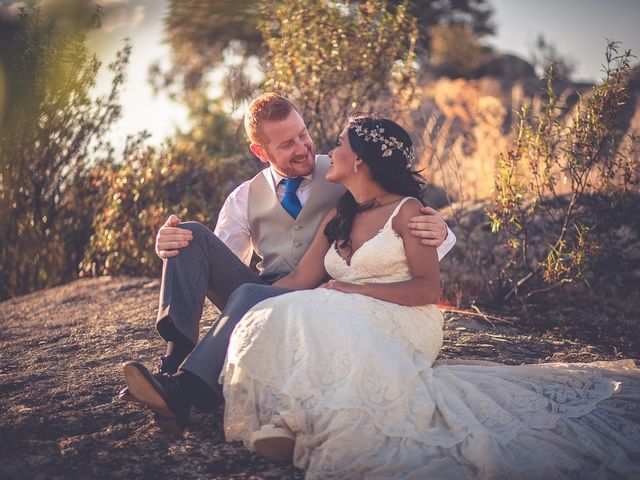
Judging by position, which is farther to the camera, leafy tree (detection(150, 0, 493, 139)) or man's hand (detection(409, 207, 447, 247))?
leafy tree (detection(150, 0, 493, 139))

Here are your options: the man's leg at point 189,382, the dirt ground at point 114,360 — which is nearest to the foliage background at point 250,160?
the dirt ground at point 114,360

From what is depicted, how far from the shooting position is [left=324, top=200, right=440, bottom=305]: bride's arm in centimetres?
318

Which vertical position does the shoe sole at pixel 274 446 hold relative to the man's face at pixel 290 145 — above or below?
below

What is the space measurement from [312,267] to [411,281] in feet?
2.13

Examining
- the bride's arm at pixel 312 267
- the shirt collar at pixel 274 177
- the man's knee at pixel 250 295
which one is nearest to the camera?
the man's knee at pixel 250 295

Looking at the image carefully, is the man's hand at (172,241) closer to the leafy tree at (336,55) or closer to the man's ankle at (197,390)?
the man's ankle at (197,390)

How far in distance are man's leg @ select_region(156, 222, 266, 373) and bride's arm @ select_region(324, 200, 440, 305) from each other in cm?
→ 59

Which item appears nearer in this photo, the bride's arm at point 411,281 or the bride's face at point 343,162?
the bride's arm at point 411,281

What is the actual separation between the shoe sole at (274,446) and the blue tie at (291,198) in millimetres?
1575

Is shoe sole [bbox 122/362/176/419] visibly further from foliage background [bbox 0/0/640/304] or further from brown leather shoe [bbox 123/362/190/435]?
foliage background [bbox 0/0/640/304]

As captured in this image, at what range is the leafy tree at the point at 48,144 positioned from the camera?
7.12 m

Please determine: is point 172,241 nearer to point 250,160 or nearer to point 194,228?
point 194,228

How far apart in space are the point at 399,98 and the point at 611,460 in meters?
4.31

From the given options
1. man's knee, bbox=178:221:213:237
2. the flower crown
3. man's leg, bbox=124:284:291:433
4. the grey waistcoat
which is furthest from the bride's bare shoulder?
man's knee, bbox=178:221:213:237
